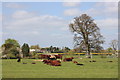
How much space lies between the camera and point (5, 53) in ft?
112

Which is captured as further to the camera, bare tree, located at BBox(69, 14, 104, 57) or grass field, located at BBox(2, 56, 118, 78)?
bare tree, located at BBox(69, 14, 104, 57)

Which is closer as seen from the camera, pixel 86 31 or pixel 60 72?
pixel 60 72

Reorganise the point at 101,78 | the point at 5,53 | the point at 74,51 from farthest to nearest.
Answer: the point at 74,51
the point at 5,53
the point at 101,78

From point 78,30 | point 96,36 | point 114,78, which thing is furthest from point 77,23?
point 114,78

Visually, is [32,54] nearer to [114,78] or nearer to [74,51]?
[74,51]

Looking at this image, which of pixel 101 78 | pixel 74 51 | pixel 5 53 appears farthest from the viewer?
pixel 74 51

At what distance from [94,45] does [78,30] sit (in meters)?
4.04

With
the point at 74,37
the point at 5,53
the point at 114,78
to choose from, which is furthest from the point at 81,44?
the point at 114,78

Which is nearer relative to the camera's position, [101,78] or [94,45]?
[101,78]

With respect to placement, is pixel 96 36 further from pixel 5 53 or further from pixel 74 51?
pixel 5 53

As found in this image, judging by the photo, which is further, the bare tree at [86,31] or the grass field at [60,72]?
the bare tree at [86,31]

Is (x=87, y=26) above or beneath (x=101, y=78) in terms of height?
above

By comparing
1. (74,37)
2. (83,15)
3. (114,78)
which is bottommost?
Result: (114,78)

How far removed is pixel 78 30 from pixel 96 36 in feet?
11.4
